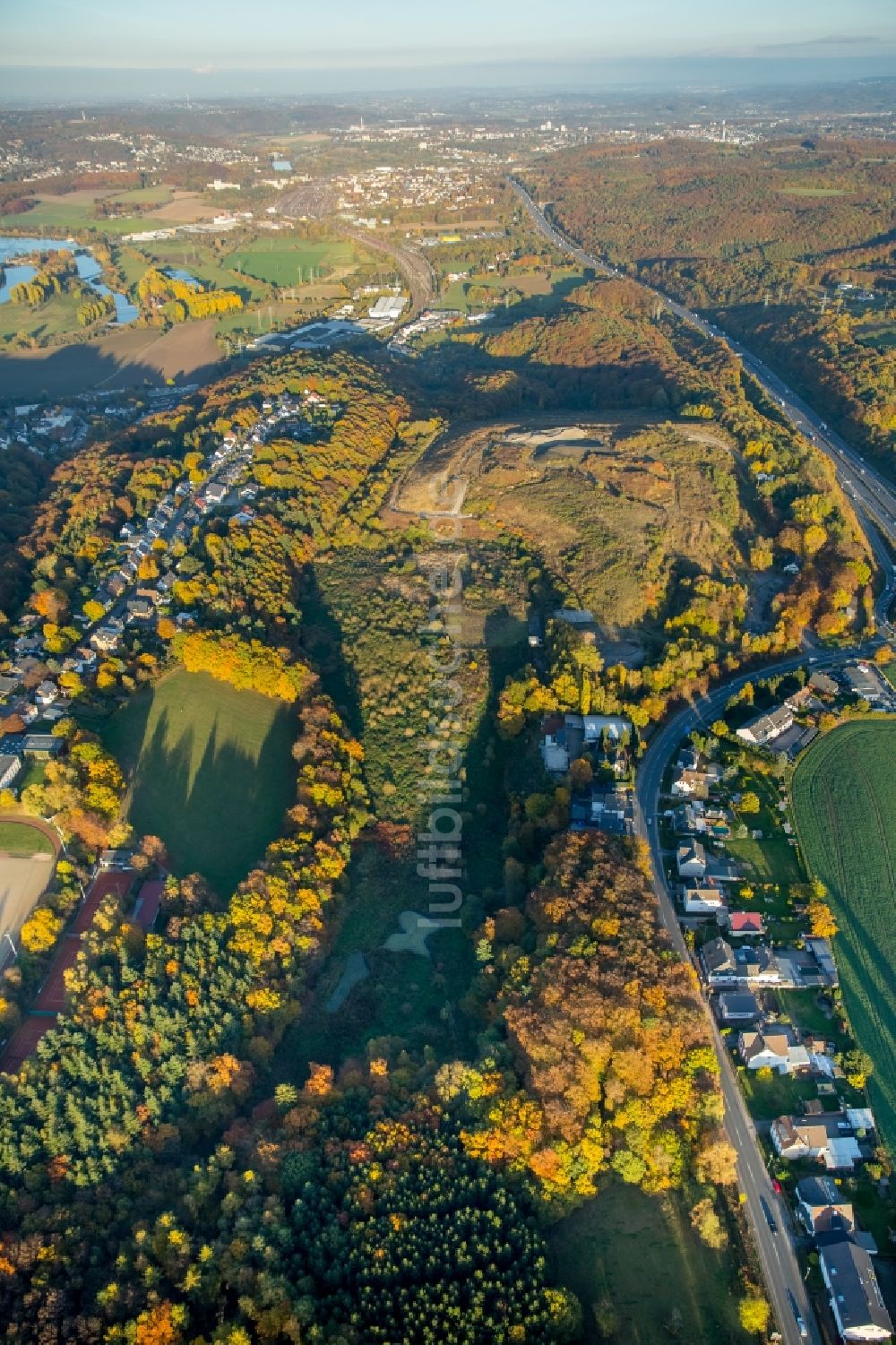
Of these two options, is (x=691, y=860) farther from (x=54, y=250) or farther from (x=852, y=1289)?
(x=54, y=250)

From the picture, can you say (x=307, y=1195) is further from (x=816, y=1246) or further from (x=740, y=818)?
(x=740, y=818)

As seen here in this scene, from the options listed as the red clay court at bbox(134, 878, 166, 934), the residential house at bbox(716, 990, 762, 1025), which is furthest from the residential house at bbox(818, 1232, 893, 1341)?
the red clay court at bbox(134, 878, 166, 934)

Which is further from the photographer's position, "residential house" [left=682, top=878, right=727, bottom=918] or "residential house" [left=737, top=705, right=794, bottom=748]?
"residential house" [left=737, top=705, right=794, bottom=748]

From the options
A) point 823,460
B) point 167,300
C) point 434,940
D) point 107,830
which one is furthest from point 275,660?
point 167,300

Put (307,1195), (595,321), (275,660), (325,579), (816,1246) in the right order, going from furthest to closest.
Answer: (595,321) → (325,579) → (275,660) → (307,1195) → (816,1246)

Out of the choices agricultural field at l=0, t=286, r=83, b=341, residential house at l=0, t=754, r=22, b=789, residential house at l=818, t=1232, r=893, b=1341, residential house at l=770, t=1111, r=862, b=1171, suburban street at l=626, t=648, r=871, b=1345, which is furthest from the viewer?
agricultural field at l=0, t=286, r=83, b=341

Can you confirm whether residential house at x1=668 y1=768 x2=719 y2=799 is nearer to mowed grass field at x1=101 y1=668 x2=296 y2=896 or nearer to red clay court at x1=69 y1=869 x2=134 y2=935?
mowed grass field at x1=101 y1=668 x2=296 y2=896
